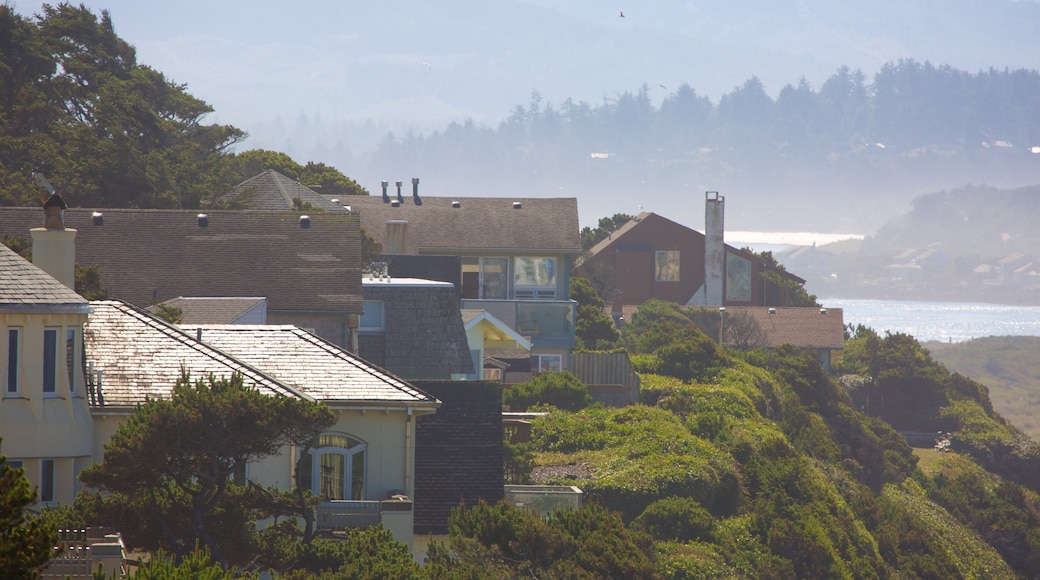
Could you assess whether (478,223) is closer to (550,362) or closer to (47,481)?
(550,362)

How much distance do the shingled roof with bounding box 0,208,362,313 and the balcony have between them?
13.5 m

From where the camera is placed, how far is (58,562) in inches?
620

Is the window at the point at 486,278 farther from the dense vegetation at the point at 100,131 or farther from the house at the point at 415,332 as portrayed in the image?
the house at the point at 415,332

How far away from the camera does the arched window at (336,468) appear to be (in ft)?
71.4

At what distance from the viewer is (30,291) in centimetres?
1994

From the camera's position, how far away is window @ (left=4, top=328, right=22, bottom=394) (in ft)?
64.7

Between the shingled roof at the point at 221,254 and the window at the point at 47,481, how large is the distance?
13.2m

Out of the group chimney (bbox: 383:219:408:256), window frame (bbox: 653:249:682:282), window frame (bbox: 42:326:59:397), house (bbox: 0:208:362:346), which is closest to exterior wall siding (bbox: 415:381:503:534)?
house (bbox: 0:208:362:346)

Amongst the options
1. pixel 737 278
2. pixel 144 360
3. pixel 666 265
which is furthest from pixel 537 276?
pixel 737 278

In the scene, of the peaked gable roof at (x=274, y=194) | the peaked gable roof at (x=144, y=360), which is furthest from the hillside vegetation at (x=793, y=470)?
the peaked gable roof at (x=274, y=194)

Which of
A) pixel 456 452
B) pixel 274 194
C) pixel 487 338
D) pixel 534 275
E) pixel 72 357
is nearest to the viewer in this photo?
pixel 72 357

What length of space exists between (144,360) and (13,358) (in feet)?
7.62

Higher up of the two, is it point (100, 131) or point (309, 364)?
point (100, 131)

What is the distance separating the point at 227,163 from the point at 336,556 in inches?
1836
